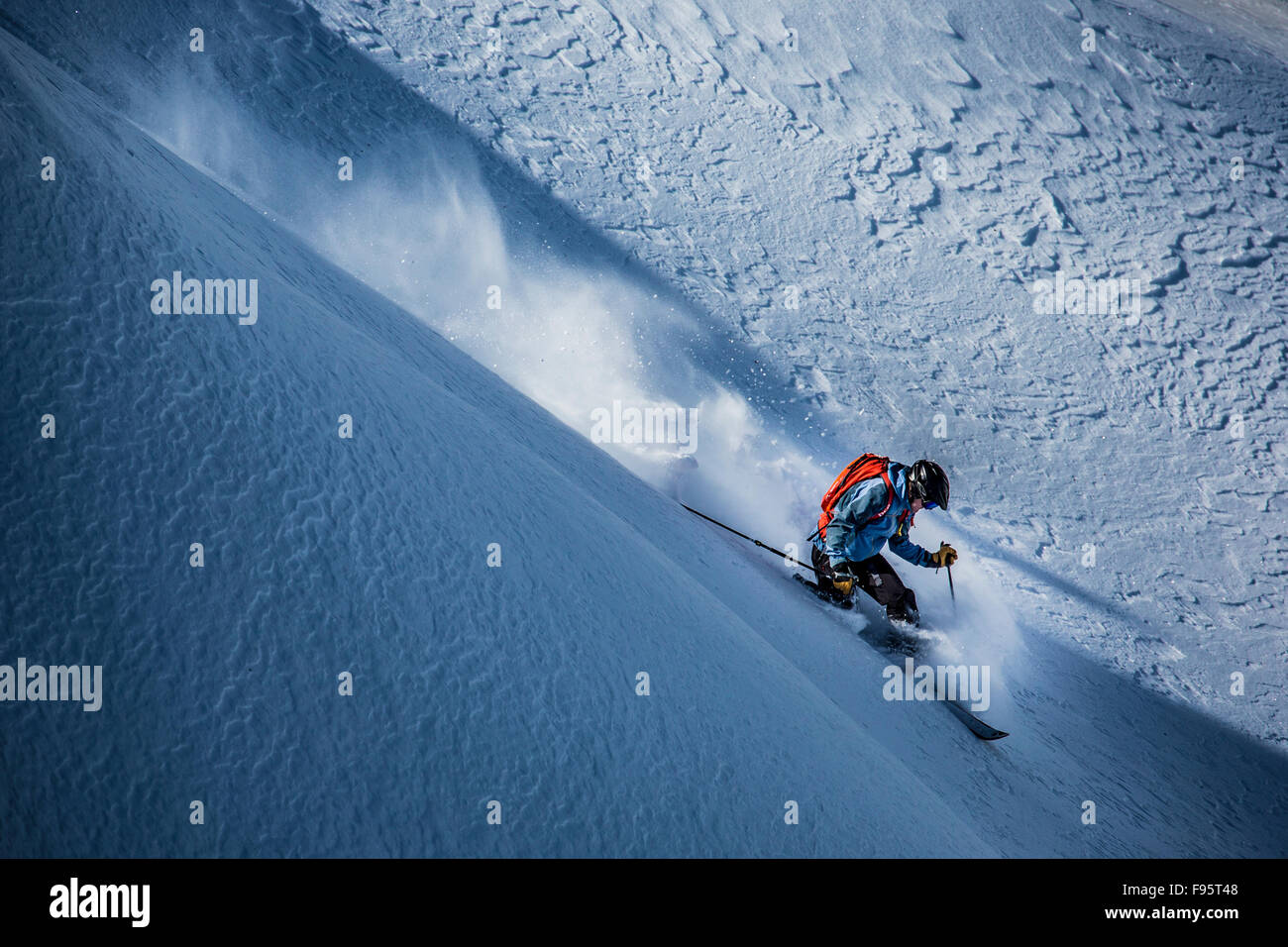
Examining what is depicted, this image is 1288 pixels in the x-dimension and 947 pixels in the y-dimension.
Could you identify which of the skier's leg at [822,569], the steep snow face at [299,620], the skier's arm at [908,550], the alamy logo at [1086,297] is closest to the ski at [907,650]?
the skier's leg at [822,569]

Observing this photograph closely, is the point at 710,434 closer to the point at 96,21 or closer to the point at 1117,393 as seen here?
the point at 1117,393

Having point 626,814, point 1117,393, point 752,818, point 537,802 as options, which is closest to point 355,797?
point 537,802

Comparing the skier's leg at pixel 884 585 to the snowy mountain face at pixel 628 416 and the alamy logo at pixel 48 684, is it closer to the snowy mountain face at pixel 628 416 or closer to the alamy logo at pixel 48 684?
the snowy mountain face at pixel 628 416

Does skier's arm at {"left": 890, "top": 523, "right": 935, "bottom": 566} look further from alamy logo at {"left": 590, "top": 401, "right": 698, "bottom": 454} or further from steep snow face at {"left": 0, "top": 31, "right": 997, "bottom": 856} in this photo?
steep snow face at {"left": 0, "top": 31, "right": 997, "bottom": 856}

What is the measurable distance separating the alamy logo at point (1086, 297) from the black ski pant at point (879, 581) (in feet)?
11.8

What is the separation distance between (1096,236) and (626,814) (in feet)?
22.8

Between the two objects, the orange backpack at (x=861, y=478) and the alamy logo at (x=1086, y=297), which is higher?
the alamy logo at (x=1086, y=297)

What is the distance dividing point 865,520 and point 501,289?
159 inches

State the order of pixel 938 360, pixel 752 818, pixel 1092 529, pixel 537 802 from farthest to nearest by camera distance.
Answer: pixel 938 360 < pixel 1092 529 < pixel 752 818 < pixel 537 802

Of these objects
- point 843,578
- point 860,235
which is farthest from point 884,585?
point 860,235

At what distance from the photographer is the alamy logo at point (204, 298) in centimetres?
194
